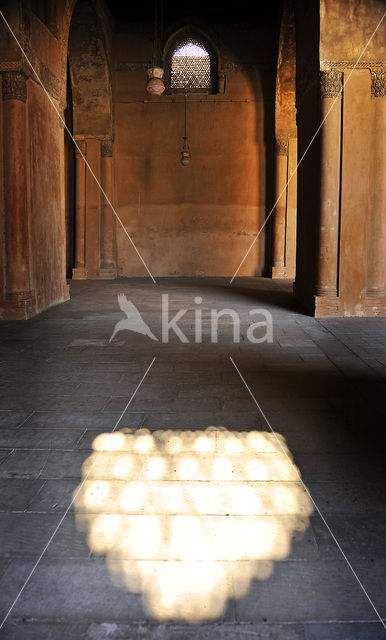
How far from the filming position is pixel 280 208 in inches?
658

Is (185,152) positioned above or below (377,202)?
above

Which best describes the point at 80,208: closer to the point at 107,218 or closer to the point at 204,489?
the point at 107,218

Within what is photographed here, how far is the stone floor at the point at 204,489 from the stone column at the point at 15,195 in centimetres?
267

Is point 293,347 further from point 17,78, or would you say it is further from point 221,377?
point 17,78

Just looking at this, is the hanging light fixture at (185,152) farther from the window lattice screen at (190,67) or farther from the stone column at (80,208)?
the stone column at (80,208)

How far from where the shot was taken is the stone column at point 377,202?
9.22 m

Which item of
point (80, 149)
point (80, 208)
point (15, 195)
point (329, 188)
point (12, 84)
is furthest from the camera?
point (80, 208)

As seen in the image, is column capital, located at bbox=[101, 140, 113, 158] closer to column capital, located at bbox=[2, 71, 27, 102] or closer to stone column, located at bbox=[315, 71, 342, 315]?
column capital, located at bbox=[2, 71, 27, 102]

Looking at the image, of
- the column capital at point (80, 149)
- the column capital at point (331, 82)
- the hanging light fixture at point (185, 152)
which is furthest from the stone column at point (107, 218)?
the column capital at point (331, 82)

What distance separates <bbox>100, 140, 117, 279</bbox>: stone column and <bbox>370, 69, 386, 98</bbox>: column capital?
924 cm

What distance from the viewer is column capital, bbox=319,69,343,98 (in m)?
9.08

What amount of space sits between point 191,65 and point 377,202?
10241mm

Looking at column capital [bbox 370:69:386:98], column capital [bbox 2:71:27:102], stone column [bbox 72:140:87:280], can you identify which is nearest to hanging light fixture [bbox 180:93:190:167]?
stone column [bbox 72:140:87:280]

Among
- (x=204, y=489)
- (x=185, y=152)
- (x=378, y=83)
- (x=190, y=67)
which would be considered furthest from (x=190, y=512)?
(x=190, y=67)
